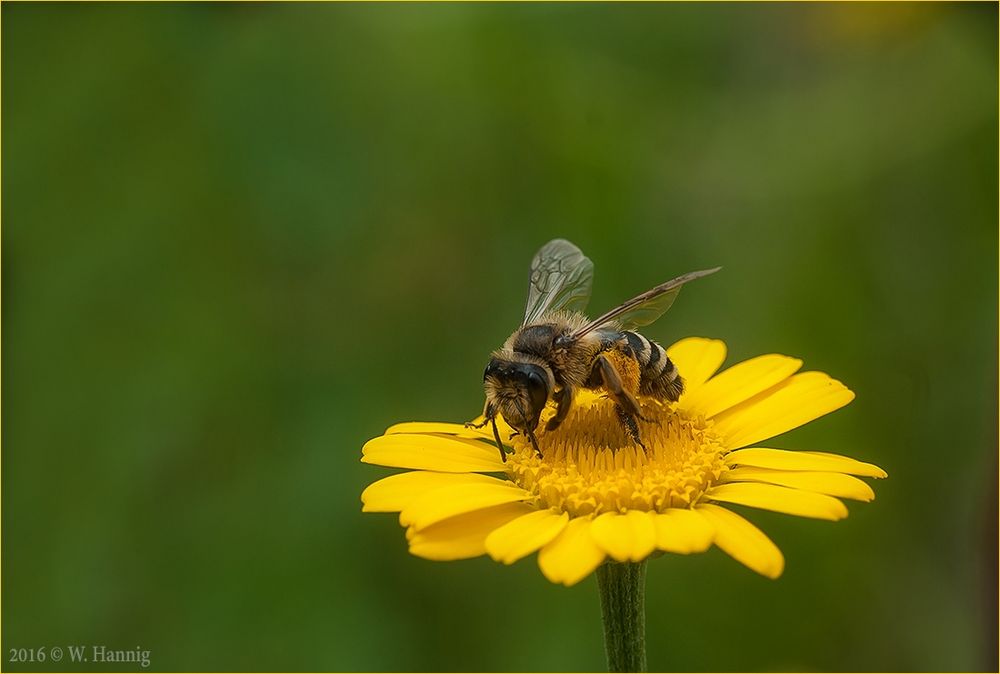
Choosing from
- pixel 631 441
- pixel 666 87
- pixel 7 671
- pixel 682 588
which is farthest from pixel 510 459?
pixel 666 87

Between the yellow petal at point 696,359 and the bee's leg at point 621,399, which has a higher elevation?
the yellow petal at point 696,359

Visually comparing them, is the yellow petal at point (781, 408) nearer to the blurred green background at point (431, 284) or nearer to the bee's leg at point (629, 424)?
the bee's leg at point (629, 424)

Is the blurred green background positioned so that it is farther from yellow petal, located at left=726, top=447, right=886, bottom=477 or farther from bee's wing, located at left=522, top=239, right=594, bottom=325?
yellow petal, located at left=726, top=447, right=886, bottom=477

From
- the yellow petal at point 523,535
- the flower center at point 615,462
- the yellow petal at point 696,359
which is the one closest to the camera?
the yellow petal at point 523,535

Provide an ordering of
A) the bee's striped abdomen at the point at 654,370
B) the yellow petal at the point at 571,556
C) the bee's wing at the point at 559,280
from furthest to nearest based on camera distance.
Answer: the bee's wing at the point at 559,280 → the bee's striped abdomen at the point at 654,370 → the yellow petal at the point at 571,556

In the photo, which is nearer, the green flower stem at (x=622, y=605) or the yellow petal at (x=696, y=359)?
the green flower stem at (x=622, y=605)

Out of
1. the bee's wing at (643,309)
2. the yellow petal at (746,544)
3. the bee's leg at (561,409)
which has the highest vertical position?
the bee's wing at (643,309)

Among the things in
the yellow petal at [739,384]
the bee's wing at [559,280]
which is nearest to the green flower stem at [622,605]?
the yellow petal at [739,384]
